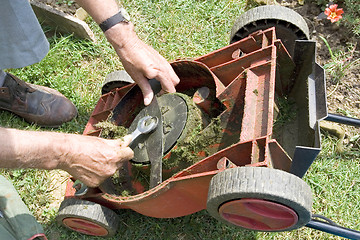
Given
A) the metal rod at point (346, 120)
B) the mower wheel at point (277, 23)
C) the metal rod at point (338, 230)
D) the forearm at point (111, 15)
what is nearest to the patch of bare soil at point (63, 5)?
the forearm at point (111, 15)

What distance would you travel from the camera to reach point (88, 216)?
211 cm

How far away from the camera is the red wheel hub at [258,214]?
1.56 metres

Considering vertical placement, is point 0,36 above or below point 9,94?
above

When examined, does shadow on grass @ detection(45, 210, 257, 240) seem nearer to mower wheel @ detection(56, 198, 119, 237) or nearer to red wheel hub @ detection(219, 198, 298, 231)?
mower wheel @ detection(56, 198, 119, 237)

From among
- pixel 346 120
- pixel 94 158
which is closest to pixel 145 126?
pixel 94 158

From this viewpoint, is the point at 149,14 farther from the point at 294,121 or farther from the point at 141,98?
the point at 294,121

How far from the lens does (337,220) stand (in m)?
2.31

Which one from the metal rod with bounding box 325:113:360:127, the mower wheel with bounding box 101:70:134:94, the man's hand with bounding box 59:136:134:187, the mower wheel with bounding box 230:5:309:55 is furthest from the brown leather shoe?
the metal rod with bounding box 325:113:360:127

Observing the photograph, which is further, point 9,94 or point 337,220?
point 9,94

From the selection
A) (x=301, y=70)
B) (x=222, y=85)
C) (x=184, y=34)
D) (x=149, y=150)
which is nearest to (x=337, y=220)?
(x=301, y=70)

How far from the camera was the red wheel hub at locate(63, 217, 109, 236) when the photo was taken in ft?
7.34

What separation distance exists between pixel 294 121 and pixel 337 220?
65cm

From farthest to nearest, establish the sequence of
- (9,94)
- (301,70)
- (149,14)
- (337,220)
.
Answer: (149,14) → (9,94) → (337,220) → (301,70)

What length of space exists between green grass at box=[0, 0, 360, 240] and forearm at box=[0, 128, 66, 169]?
907 mm
